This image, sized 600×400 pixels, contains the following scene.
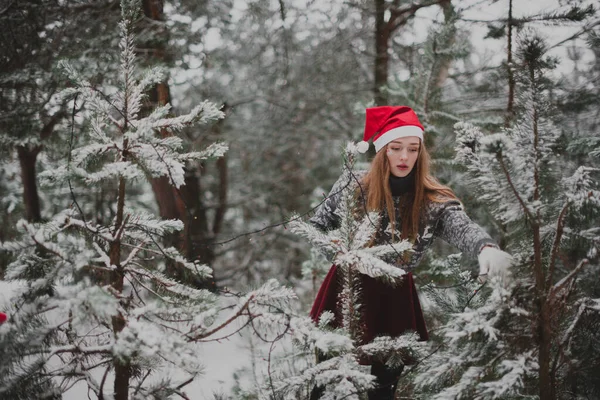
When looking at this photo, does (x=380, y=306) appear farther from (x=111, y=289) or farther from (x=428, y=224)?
(x=111, y=289)

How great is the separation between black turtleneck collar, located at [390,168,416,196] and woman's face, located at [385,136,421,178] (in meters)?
0.03

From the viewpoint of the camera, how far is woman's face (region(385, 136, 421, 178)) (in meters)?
2.55

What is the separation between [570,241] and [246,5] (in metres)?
5.08

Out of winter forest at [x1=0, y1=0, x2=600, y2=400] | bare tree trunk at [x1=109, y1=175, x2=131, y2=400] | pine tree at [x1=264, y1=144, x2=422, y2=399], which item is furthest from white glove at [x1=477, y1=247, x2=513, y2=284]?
bare tree trunk at [x1=109, y1=175, x2=131, y2=400]

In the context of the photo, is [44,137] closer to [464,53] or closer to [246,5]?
[246,5]

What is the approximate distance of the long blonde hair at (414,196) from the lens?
2.53 metres

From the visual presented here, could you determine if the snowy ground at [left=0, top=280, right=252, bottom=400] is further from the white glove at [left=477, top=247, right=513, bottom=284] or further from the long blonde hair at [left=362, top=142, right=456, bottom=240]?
the white glove at [left=477, top=247, right=513, bottom=284]

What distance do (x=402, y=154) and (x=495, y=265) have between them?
0.92 m

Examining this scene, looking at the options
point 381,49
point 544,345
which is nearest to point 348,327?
point 544,345

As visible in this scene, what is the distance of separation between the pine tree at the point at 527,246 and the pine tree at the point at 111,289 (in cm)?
82

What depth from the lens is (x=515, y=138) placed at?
1.83 metres

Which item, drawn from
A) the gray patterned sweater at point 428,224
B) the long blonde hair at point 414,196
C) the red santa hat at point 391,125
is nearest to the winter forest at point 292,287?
the gray patterned sweater at point 428,224

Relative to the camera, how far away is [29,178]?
5.33 m

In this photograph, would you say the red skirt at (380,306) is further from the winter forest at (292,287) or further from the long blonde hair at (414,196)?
the long blonde hair at (414,196)
